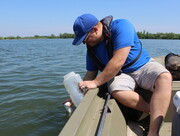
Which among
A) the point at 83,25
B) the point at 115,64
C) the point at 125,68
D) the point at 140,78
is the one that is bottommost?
the point at 140,78

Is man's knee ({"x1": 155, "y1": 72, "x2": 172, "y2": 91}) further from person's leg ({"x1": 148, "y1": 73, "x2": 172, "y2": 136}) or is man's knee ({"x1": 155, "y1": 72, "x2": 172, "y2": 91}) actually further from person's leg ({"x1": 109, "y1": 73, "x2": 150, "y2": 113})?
person's leg ({"x1": 109, "y1": 73, "x2": 150, "y2": 113})

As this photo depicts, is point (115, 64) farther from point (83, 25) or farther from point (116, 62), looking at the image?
point (83, 25)

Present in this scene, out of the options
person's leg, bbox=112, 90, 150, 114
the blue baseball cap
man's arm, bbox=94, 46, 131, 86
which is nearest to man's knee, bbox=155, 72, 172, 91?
person's leg, bbox=112, 90, 150, 114

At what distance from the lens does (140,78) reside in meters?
2.66

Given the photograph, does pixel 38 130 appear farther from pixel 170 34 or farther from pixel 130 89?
pixel 170 34

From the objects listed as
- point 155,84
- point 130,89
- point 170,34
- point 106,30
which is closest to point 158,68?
point 155,84

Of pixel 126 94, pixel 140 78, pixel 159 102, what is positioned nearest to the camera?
pixel 159 102

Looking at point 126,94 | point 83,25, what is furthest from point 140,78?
point 83,25

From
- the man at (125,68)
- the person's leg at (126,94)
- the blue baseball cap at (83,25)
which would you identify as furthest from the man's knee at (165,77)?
the blue baseball cap at (83,25)

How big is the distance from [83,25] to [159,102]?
3.70 ft

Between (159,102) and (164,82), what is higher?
(164,82)

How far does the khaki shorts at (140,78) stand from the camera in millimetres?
2506

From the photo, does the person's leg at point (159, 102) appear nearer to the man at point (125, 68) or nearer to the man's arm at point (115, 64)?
the man at point (125, 68)

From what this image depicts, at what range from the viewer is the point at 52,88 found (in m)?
6.88
